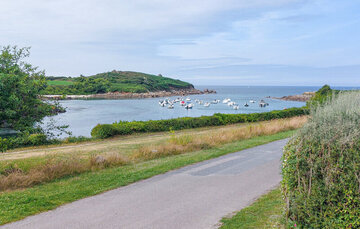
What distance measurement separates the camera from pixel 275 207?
6.50 metres

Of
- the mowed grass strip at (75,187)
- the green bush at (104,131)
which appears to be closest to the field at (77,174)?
the mowed grass strip at (75,187)

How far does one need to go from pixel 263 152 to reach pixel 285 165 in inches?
330

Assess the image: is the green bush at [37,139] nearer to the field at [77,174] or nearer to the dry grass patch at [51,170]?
the field at [77,174]

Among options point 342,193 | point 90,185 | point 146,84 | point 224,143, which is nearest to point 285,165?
point 342,193

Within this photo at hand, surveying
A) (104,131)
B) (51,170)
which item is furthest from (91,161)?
(104,131)

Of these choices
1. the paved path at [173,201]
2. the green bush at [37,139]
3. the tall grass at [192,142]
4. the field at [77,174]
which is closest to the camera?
the paved path at [173,201]

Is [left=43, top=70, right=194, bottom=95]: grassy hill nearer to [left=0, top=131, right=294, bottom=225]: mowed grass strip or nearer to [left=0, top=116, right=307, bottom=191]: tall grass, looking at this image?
[left=0, top=116, right=307, bottom=191]: tall grass

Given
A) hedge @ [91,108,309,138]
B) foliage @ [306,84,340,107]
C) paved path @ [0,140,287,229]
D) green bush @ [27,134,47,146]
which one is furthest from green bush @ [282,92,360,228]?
green bush @ [27,134,47,146]

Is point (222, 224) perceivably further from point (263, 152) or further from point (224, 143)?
point (224, 143)

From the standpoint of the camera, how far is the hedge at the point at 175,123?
23.7 m

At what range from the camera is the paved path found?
6.04 m

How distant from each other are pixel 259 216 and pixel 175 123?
20754 mm

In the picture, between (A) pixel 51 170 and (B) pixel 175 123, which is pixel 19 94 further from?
(B) pixel 175 123

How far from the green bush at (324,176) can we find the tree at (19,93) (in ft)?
24.0
